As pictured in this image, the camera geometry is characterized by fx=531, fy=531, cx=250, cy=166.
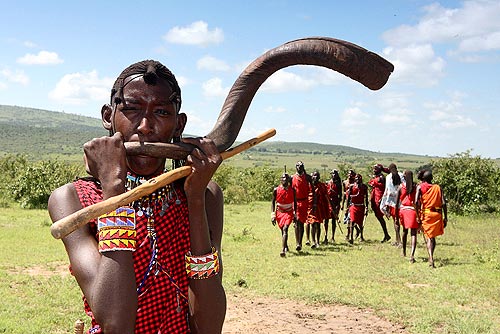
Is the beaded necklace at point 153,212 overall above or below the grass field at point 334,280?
above

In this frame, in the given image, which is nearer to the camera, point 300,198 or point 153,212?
point 153,212

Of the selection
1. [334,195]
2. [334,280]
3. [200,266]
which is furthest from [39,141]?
[200,266]

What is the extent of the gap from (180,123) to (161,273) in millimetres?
513

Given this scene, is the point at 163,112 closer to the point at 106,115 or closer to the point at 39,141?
the point at 106,115

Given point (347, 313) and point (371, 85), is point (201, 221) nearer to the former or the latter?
point (371, 85)

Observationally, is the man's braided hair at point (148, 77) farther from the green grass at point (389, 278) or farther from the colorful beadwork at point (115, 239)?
the green grass at point (389, 278)

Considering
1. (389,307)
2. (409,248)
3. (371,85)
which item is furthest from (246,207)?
(371,85)

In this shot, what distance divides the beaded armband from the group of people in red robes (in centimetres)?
810

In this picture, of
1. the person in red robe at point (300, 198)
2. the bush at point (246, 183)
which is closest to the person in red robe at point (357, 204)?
the person in red robe at point (300, 198)

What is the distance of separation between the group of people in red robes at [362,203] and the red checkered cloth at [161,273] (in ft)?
25.8

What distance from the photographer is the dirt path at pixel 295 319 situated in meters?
5.78

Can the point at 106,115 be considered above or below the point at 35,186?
above

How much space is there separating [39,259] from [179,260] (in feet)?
27.5

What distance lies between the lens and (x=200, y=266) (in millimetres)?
1645
